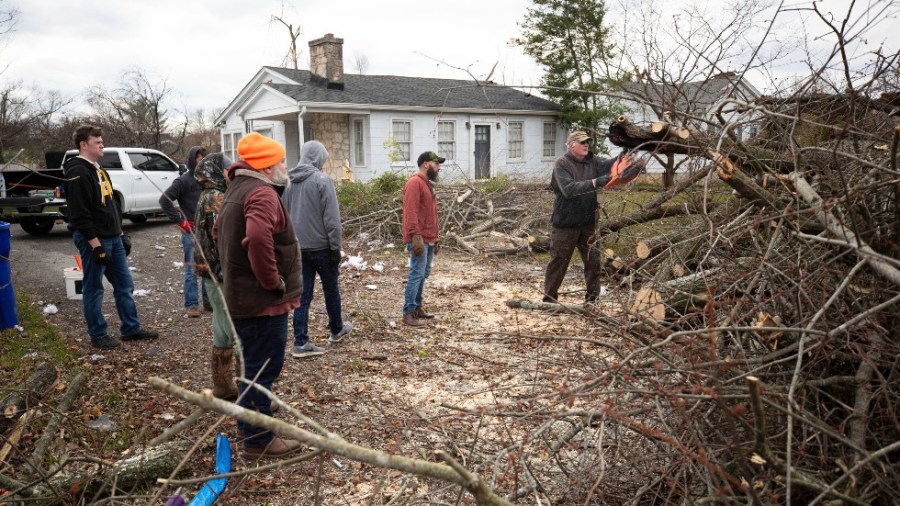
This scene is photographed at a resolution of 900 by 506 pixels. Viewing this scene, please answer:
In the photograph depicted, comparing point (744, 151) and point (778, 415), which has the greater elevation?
point (744, 151)

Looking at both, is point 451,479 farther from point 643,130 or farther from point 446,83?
point 446,83

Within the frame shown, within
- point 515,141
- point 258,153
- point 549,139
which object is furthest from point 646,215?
point 549,139

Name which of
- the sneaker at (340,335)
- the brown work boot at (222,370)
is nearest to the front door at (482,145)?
the sneaker at (340,335)

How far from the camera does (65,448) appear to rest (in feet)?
13.1

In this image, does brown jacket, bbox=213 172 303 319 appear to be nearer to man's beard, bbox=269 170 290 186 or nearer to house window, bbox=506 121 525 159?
man's beard, bbox=269 170 290 186

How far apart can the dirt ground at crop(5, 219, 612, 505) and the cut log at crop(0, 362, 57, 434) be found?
317 millimetres

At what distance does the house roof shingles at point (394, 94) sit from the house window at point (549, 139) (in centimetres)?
67

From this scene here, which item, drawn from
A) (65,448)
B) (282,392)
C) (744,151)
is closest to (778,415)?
(744,151)

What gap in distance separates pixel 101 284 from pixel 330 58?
17159 millimetres

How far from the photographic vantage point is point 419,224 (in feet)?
21.8

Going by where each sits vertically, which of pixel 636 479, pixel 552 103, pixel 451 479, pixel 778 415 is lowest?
pixel 636 479

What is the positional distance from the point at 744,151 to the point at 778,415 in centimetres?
200

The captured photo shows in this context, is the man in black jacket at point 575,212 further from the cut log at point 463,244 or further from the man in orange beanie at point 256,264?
the cut log at point 463,244

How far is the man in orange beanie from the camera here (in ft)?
12.3
